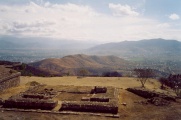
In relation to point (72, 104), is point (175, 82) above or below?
above

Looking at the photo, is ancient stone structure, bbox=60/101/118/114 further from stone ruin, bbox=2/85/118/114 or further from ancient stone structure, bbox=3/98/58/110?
ancient stone structure, bbox=3/98/58/110

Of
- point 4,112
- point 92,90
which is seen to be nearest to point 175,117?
point 92,90

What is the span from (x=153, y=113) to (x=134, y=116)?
1925 millimetres

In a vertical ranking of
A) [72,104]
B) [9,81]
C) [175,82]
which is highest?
[175,82]

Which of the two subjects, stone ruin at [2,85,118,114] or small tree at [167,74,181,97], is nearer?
stone ruin at [2,85,118,114]

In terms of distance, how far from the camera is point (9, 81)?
32.6 meters

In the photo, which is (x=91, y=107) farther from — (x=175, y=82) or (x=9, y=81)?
(x=175, y=82)

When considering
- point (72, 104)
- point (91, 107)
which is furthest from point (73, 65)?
point (91, 107)

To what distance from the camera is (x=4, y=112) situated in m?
22.0

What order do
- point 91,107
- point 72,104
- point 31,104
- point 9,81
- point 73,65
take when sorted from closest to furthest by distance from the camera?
1. point 91,107
2. point 72,104
3. point 31,104
4. point 9,81
5. point 73,65

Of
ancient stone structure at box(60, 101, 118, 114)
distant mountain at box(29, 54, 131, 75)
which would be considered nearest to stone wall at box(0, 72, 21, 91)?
ancient stone structure at box(60, 101, 118, 114)

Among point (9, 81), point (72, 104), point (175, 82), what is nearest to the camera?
point (72, 104)

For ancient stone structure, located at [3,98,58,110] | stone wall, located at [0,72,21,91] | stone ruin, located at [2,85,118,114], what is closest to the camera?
stone ruin, located at [2,85,118,114]

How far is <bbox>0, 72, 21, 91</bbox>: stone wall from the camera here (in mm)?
30475
